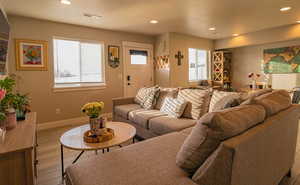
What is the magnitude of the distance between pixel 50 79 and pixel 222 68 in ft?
17.4

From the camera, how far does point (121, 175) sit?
1073 millimetres

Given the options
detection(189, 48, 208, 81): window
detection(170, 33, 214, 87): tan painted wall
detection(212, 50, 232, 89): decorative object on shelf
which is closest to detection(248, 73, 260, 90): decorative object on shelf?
detection(212, 50, 232, 89): decorative object on shelf

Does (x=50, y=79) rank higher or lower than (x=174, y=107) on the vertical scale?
higher

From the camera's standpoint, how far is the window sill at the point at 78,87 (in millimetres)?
3893

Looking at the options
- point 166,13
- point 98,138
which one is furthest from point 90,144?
point 166,13

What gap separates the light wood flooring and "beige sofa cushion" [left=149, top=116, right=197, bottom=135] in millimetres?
1000

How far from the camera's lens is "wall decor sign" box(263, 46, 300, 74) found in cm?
469

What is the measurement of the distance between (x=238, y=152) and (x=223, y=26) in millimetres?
4323

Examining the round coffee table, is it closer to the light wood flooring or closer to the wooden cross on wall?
the light wood flooring

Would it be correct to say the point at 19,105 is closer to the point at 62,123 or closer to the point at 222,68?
the point at 62,123

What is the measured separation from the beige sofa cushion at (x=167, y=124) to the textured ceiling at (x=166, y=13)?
6.48ft

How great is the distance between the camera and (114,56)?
4.61m

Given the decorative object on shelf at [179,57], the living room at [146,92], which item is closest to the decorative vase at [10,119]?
the living room at [146,92]

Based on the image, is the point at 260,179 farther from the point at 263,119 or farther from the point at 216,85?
the point at 216,85
